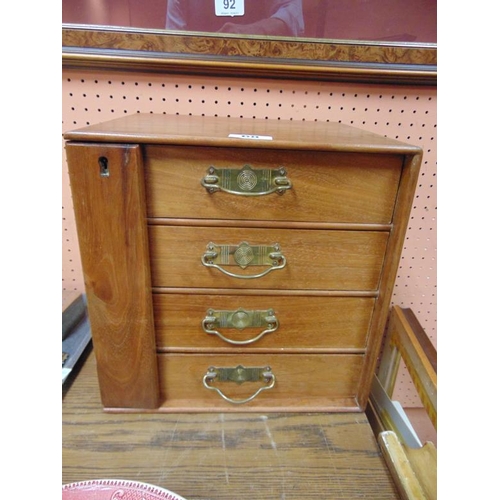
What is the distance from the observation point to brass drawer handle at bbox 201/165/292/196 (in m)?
0.52

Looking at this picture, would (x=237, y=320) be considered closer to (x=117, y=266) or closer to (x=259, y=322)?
(x=259, y=322)

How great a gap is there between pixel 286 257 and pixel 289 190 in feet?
0.38

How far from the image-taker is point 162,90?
30.8 inches

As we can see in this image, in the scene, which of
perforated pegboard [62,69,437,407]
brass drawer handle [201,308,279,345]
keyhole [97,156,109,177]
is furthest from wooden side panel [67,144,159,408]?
perforated pegboard [62,69,437,407]

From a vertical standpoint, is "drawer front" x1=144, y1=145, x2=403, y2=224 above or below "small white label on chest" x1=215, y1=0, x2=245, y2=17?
below

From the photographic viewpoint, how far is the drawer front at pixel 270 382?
25.8 inches

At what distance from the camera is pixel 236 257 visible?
571 millimetres

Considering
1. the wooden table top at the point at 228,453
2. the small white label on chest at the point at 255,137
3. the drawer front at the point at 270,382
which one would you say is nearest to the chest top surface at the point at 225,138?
the small white label on chest at the point at 255,137

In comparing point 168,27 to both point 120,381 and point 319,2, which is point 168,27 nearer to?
point 319,2

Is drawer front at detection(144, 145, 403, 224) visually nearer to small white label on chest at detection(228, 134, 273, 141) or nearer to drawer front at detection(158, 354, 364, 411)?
small white label on chest at detection(228, 134, 273, 141)

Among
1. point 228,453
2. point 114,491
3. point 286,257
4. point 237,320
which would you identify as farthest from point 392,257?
point 114,491

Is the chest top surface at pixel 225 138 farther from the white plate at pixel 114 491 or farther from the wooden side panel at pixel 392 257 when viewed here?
the white plate at pixel 114 491

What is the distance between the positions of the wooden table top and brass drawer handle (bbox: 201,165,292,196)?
1.45ft

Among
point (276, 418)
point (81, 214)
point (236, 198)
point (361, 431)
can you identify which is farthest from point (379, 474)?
point (81, 214)
